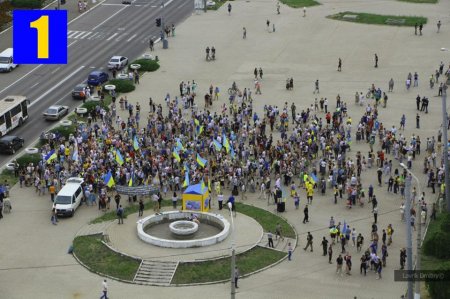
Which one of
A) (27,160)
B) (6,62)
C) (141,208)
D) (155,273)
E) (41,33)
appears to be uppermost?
(41,33)

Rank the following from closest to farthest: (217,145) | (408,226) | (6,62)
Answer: (408,226) → (217,145) → (6,62)

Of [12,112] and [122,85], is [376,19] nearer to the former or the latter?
[122,85]

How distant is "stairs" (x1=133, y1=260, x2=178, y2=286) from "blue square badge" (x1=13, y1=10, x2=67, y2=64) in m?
17.2

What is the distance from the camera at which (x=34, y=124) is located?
91.9 meters

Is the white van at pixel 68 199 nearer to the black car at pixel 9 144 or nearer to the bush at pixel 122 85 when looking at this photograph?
the black car at pixel 9 144

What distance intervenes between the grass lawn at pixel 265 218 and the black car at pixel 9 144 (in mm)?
21549

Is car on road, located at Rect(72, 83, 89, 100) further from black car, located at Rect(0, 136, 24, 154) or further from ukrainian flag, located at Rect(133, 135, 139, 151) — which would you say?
ukrainian flag, located at Rect(133, 135, 139, 151)

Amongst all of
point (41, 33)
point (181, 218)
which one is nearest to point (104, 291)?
point (181, 218)

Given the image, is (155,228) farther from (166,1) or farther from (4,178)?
(166,1)

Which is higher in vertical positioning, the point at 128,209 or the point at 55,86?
the point at 55,86

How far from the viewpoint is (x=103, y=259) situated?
6431 cm

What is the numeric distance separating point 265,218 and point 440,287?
17483 millimetres

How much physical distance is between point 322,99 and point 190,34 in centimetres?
3080

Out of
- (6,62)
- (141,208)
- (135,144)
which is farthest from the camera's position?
(6,62)
